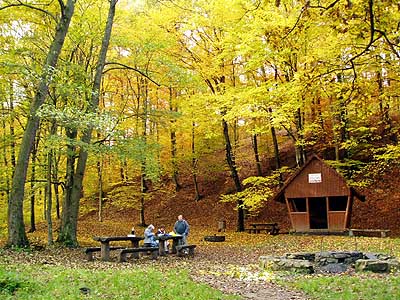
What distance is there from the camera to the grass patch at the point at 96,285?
246 inches

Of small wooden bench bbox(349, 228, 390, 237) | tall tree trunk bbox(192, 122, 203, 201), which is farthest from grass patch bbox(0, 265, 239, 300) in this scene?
tall tree trunk bbox(192, 122, 203, 201)

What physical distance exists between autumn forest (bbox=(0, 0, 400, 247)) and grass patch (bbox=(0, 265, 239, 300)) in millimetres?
4001

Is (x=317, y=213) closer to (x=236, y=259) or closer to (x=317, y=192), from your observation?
(x=317, y=192)

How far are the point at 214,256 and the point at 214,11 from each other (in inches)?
457

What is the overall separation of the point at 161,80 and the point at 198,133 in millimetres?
8237

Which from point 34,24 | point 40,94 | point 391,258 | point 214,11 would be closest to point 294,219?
point 391,258

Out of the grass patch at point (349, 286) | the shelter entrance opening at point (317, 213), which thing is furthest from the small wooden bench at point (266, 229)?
the grass patch at point (349, 286)

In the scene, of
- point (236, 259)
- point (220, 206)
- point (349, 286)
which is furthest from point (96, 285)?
point (220, 206)

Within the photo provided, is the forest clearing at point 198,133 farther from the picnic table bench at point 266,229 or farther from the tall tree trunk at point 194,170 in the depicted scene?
the picnic table bench at point 266,229

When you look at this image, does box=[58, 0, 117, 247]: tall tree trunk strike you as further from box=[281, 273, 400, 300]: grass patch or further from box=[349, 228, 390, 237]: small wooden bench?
box=[349, 228, 390, 237]: small wooden bench

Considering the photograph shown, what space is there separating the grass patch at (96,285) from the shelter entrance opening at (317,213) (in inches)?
521

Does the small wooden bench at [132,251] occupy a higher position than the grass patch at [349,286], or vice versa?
the small wooden bench at [132,251]

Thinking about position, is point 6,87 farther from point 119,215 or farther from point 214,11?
point 119,215

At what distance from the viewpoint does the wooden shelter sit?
17578mm
